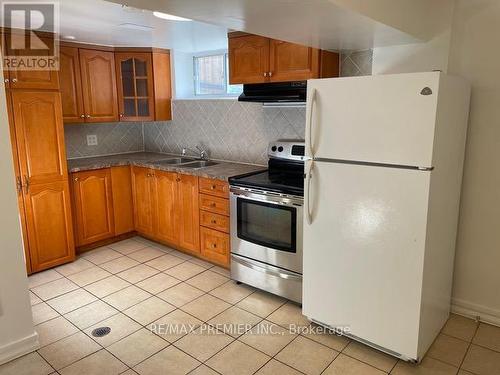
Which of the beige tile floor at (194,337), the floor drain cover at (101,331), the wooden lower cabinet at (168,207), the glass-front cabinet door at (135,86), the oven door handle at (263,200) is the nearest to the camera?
the beige tile floor at (194,337)

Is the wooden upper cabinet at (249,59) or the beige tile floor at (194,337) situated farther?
the wooden upper cabinet at (249,59)

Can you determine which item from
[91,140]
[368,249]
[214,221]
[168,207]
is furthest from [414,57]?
[91,140]

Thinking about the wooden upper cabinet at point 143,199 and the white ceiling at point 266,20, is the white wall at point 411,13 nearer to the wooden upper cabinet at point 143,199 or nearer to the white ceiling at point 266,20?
the white ceiling at point 266,20

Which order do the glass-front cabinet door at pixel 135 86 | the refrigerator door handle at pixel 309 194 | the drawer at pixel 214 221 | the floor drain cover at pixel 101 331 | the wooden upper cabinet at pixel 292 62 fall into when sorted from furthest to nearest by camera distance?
the glass-front cabinet door at pixel 135 86
the drawer at pixel 214 221
the wooden upper cabinet at pixel 292 62
the floor drain cover at pixel 101 331
the refrigerator door handle at pixel 309 194

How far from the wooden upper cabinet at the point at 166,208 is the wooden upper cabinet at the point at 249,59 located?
A: 1154 mm

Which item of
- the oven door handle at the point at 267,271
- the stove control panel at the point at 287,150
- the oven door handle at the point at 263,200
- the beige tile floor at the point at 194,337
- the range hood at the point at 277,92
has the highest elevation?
the range hood at the point at 277,92

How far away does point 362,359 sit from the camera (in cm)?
225

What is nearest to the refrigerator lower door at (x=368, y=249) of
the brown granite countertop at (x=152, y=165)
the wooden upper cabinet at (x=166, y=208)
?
the brown granite countertop at (x=152, y=165)

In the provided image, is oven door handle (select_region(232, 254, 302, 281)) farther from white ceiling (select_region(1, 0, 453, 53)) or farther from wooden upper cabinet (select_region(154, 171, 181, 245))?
white ceiling (select_region(1, 0, 453, 53))

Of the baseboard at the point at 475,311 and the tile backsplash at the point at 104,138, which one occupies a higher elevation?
the tile backsplash at the point at 104,138

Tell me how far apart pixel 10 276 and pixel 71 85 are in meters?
2.20

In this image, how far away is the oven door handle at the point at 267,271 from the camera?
2.78 meters

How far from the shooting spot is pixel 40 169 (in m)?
3.28

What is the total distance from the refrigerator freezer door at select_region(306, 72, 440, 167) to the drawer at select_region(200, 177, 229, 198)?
1.11 m
